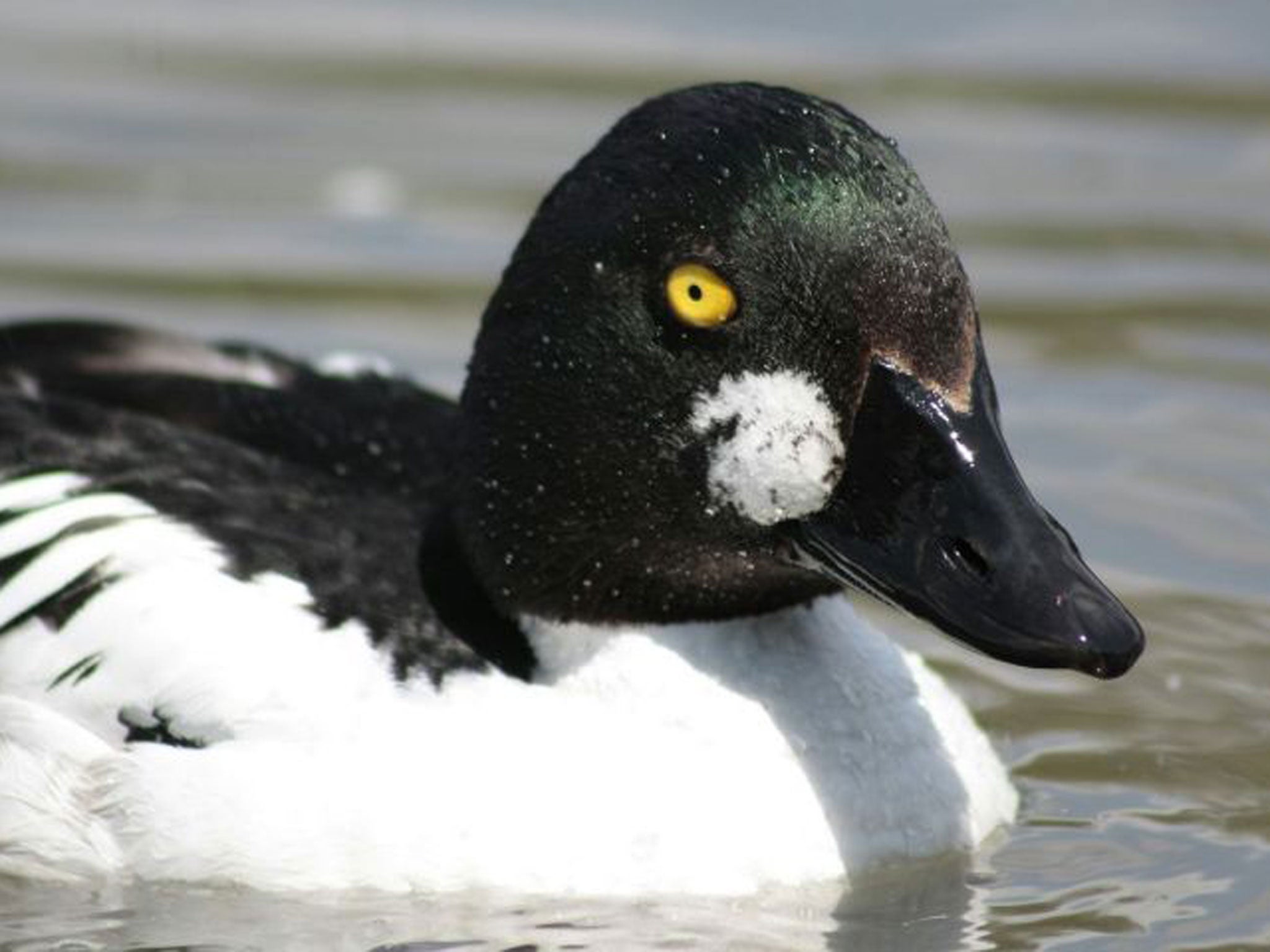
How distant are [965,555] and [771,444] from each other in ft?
1.56

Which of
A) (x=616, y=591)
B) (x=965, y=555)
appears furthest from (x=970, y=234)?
(x=965, y=555)

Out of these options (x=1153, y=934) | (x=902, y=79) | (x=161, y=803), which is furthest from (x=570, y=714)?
(x=902, y=79)

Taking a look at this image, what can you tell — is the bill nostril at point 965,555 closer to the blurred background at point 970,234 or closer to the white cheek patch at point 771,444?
the white cheek patch at point 771,444

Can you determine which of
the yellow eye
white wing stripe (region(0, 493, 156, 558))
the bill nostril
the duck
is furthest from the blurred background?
the yellow eye

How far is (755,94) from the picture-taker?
6.92 meters

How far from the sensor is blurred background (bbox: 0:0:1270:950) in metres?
7.82

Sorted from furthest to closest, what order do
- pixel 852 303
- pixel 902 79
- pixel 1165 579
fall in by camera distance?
pixel 902 79
pixel 1165 579
pixel 852 303

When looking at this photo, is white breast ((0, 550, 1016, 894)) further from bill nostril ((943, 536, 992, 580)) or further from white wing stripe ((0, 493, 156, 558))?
bill nostril ((943, 536, 992, 580))

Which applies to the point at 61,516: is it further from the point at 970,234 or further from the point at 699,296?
the point at 970,234

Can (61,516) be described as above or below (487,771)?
above

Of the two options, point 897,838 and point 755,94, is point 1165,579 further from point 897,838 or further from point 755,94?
point 755,94

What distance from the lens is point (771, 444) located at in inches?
268

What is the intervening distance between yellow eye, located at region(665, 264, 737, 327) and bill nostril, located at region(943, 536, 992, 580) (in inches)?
26.3

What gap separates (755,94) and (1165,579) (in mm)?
3051
